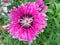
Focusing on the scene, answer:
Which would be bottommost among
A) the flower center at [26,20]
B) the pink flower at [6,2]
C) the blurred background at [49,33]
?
the blurred background at [49,33]

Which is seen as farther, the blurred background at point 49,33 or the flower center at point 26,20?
the blurred background at point 49,33

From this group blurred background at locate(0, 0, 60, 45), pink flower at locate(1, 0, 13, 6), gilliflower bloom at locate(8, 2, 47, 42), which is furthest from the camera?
pink flower at locate(1, 0, 13, 6)

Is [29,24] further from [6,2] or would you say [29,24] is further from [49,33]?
[6,2]

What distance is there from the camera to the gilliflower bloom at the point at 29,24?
38.1 inches

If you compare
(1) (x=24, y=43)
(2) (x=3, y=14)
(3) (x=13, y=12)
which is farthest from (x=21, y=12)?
(2) (x=3, y=14)

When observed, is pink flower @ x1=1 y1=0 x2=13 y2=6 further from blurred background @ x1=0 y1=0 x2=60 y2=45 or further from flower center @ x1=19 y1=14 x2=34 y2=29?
flower center @ x1=19 y1=14 x2=34 y2=29

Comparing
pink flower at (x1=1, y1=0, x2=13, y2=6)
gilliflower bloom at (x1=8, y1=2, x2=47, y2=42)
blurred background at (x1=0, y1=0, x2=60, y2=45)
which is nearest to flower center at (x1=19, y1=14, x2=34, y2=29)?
gilliflower bloom at (x1=8, y1=2, x2=47, y2=42)

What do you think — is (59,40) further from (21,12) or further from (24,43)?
(21,12)

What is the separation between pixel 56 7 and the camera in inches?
55.9

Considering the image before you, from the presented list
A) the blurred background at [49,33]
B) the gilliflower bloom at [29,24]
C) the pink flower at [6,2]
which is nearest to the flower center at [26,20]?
the gilliflower bloom at [29,24]

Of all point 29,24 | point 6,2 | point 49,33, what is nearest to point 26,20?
point 29,24

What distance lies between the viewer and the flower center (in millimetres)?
1007

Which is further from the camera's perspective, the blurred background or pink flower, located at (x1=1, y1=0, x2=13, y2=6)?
pink flower, located at (x1=1, y1=0, x2=13, y2=6)

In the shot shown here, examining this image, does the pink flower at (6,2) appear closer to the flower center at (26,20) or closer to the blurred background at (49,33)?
the blurred background at (49,33)
